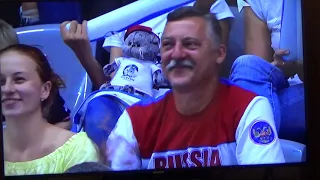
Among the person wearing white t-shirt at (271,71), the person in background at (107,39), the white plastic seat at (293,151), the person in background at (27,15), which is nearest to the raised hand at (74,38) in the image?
the person in background at (107,39)

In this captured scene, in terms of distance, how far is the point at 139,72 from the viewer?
2.16 m

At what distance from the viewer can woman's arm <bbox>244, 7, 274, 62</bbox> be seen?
2180 mm

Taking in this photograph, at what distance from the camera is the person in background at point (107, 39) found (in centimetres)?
217

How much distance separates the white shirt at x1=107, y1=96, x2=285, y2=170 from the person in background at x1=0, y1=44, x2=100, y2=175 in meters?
Answer: 0.10

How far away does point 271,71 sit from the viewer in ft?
7.14

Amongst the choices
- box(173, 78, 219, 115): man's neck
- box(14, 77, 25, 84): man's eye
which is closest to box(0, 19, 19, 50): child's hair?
box(14, 77, 25, 84): man's eye

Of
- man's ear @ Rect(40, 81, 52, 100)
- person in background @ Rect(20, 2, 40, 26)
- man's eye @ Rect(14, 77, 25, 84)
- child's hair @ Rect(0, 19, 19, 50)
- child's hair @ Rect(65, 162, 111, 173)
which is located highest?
person in background @ Rect(20, 2, 40, 26)

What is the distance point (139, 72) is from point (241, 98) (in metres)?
0.42

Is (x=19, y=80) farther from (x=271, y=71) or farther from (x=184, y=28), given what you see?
(x=271, y=71)

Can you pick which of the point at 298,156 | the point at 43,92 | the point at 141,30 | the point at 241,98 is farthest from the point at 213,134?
the point at 43,92

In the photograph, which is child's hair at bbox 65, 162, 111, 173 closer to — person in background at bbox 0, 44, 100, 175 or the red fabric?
person in background at bbox 0, 44, 100, 175

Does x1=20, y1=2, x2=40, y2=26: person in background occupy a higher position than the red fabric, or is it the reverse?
x1=20, y1=2, x2=40, y2=26: person in background

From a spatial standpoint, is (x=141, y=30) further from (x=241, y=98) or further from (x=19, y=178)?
(x=19, y=178)

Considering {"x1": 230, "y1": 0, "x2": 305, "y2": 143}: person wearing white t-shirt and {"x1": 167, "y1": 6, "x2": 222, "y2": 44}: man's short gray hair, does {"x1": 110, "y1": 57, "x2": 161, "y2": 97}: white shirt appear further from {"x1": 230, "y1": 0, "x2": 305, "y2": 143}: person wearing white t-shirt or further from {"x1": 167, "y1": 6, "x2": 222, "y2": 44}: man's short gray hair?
{"x1": 230, "y1": 0, "x2": 305, "y2": 143}: person wearing white t-shirt
